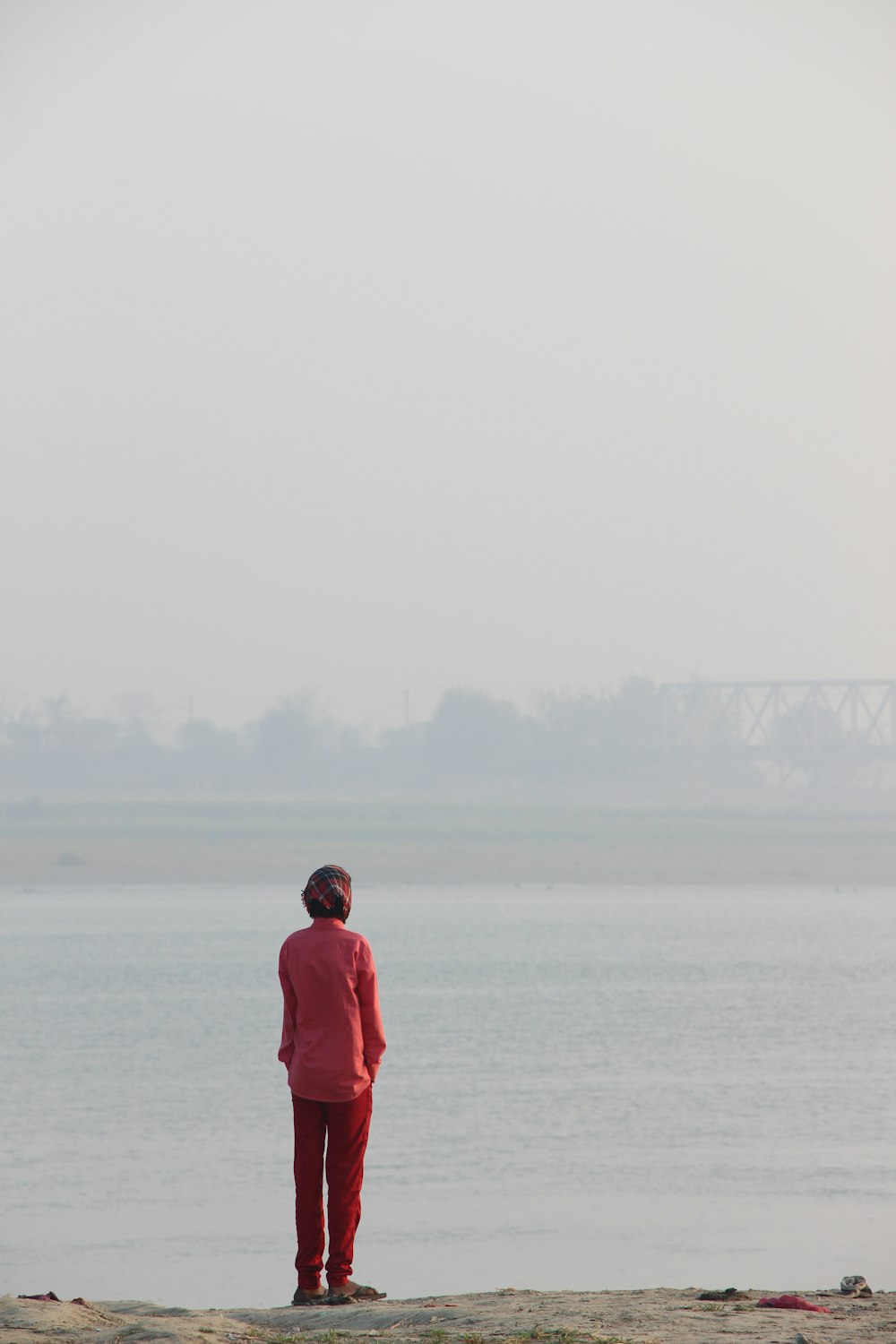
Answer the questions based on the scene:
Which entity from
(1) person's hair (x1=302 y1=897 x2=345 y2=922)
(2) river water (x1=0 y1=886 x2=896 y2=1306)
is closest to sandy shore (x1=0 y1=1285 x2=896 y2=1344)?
(1) person's hair (x1=302 y1=897 x2=345 y2=922)

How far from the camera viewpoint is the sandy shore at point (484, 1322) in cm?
538

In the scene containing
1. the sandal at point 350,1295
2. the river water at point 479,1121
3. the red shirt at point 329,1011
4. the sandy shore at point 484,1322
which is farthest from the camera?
the river water at point 479,1121

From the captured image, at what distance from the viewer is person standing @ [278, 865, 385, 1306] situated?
618cm

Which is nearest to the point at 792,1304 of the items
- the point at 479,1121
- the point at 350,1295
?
the point at 350,1295

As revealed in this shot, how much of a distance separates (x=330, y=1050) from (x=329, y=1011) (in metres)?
0.15

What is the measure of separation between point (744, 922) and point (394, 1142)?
5315 cm

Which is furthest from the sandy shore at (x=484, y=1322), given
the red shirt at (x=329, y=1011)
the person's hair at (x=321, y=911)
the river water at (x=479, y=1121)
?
the river water at (x=479, y=1121)

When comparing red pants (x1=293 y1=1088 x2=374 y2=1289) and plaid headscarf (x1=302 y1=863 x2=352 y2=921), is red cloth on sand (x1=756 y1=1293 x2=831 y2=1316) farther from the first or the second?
plaid headscarf (x1=302 y1=863 x2=352 y2=921)

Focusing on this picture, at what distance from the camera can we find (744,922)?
7212 centimetres

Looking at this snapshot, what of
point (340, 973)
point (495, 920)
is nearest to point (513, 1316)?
point (340, 973)

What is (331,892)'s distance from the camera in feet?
20.4

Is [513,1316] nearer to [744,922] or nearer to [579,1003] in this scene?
[579,1003]

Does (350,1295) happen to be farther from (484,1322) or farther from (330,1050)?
(330,1050)

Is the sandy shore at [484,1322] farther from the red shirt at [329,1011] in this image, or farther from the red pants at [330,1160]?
the red shirt at [329,1011]
